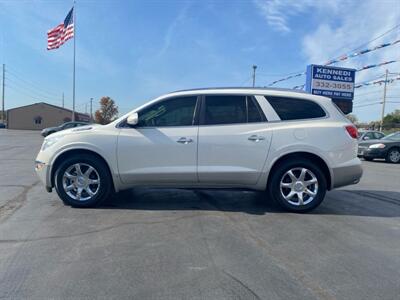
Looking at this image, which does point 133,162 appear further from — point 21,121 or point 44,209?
point 21,121

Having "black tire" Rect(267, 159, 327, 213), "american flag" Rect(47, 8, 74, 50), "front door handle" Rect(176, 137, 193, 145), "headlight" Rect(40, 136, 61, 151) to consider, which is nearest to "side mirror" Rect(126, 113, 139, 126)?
"front door handle" Rect(176, 137, 193, 145)

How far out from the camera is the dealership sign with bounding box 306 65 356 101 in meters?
22.2

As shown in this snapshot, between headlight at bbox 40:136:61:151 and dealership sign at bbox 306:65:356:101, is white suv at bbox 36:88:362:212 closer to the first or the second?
headlight at bbox 40:136:61:151

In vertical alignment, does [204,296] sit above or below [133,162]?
below

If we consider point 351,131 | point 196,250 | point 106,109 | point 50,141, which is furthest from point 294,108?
point 106,109

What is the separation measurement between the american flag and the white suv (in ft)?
86.8

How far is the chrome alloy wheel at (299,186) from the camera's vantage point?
4867 millimetres

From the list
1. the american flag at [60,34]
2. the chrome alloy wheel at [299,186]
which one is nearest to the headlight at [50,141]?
the chrome alloy wheel at [299,186]

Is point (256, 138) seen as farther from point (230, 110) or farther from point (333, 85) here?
point (333, 85)

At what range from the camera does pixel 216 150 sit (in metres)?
4.82

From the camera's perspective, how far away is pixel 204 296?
255 centimetres

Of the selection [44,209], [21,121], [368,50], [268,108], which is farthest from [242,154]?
[21,121]

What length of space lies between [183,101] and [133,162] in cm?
121

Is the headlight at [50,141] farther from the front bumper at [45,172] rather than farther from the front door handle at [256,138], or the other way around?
the front door handle at [256,138]
